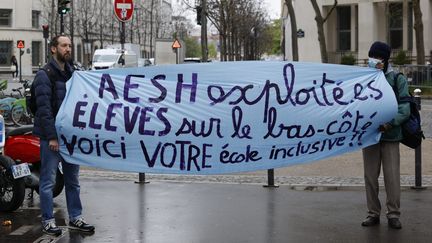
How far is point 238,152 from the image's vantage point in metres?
7.30

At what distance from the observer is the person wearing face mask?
7.25 m

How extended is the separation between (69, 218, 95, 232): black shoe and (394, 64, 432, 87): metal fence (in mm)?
28376

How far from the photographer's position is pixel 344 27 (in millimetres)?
55844

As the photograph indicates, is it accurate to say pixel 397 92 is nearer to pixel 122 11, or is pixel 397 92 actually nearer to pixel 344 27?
pixel 122 11

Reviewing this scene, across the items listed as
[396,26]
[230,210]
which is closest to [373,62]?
[230,210]

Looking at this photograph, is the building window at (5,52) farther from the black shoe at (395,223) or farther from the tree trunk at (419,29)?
the black shoe at (395,223)

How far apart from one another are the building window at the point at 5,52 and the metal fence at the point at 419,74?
175ft

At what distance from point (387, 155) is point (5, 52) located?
248 feet

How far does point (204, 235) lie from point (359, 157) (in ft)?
21.0

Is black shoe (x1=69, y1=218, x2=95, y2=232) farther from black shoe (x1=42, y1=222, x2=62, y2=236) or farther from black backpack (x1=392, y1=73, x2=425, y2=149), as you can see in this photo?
black backpack (x1=392, y1=73, x2=425, y2=149)

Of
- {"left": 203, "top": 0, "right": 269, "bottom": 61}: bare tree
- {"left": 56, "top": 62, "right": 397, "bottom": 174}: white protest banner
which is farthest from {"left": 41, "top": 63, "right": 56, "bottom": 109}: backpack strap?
{"left": 203, "top": 0, "right": 269, "bottom": 61}: bare tree

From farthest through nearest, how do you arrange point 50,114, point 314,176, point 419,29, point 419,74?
point 419,29
point 419,74
point 314,176
point 50,114

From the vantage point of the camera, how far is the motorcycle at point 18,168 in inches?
319

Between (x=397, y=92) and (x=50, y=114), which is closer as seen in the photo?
(x=50, y=114)
